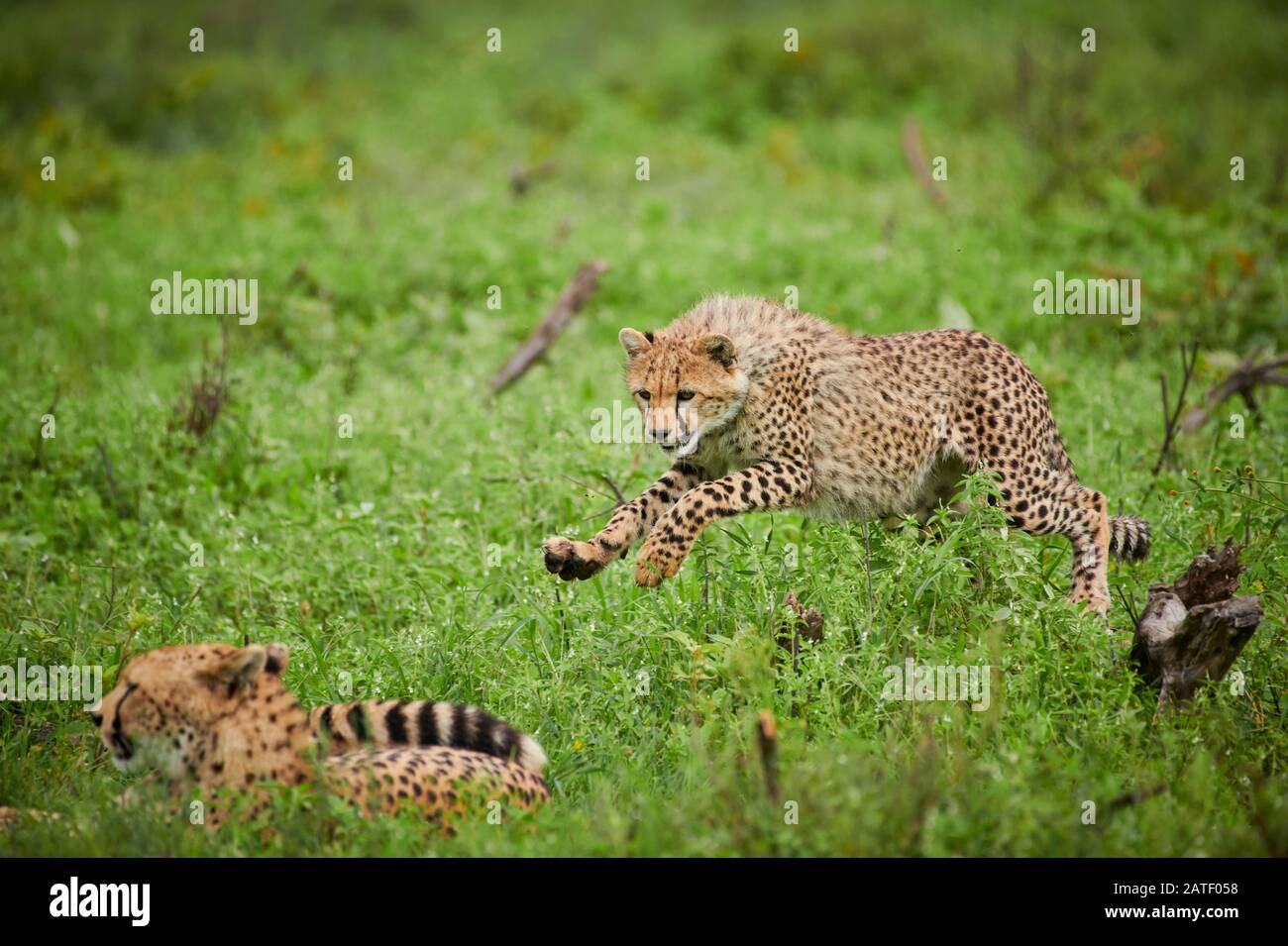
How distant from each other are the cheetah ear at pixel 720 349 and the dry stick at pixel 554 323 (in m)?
4.02

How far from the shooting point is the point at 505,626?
6.18m

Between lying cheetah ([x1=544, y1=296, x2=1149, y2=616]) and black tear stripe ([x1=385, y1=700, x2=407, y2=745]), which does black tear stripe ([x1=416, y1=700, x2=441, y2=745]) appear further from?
lying cheetah ([x1=544, y1=296, x2=1149, y2=616])

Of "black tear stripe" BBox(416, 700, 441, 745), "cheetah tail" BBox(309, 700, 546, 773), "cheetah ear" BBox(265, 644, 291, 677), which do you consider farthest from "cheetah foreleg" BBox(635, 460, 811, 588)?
"cheetah ear" BBox(265, 644, 291, 677)

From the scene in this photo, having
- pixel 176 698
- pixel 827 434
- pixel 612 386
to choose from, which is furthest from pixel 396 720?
pixel 612 386

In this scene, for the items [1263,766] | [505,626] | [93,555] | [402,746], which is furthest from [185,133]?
[1263,766]

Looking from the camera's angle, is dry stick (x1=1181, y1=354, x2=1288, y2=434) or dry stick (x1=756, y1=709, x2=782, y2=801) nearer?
dry stick (x1=756, y1=709, x2=782, y2=801)

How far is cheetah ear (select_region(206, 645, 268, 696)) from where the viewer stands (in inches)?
179

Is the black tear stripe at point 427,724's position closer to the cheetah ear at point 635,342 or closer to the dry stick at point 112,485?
the cheetah ear at point 635,342

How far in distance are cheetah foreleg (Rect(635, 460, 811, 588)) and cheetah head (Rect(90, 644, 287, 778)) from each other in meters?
1.56

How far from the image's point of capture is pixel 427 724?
4.94 meters

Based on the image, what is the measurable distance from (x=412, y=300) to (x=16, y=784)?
639 centimetres

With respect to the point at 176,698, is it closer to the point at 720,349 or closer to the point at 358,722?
the point at 358,722

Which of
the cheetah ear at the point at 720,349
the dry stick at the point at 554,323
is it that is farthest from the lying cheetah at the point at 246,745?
the dry stick at the point at 554,323

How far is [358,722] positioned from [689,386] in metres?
1.98
